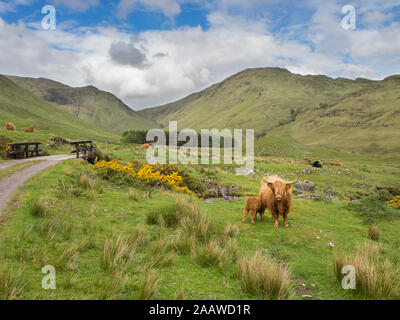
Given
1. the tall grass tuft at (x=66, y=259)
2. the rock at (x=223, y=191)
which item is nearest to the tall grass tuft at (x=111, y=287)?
the tall grass tuft at (x=66, y=259)

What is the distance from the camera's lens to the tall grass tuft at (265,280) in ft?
14.8

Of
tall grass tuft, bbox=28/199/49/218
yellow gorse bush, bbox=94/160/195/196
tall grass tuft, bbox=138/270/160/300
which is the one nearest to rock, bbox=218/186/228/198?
yellow gorse bush, bbox=94/160/195/196

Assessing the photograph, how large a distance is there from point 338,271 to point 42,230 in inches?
305

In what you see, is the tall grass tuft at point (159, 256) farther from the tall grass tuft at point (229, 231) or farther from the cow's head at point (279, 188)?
the cow's head at point (279, 188)

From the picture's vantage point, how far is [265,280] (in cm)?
469

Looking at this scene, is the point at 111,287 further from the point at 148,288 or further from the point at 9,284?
the point at 9,284

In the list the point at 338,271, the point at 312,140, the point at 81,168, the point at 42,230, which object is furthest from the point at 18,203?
the point at 312,140

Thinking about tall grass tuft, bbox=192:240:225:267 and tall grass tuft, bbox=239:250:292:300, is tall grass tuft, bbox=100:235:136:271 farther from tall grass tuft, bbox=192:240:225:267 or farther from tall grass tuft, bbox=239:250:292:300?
tall grass tuft, bbox=239:250:292:300

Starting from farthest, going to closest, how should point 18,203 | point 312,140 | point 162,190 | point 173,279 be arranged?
point 312,140 < point 162,190 < point 18,203 < point 173,279

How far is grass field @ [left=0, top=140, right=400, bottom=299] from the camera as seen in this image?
14.7 ft

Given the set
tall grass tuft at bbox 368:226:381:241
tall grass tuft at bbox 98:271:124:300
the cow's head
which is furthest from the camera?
tall grass tuft at bbox 368:226:381:241

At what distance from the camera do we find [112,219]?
8.48 meters

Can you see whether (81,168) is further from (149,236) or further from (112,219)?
(149,236)

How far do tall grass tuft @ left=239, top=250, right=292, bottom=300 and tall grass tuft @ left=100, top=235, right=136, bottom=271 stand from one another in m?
2.70
